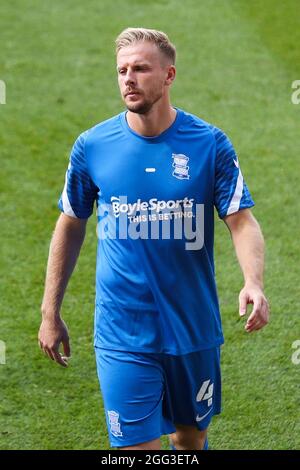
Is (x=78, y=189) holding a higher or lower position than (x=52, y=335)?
higher

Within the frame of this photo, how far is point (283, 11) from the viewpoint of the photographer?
12688 millimetres

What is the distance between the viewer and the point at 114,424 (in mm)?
5082

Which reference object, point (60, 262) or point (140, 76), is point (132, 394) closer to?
point (60, 262)

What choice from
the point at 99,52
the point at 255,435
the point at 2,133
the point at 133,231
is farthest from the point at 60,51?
the point at 133,231

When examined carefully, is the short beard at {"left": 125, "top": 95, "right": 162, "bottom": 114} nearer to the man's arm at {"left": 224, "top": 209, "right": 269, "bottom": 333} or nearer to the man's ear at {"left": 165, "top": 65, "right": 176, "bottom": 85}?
the man's ear at {"left": 165, "top": 65, "right": 176, "bottom": 85}

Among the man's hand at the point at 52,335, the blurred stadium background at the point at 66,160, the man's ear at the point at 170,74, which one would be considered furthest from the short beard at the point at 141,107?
the blurred stadium background at the point at 66,160

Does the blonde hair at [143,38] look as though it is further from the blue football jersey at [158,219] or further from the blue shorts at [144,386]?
the blue shorts at [144,386]

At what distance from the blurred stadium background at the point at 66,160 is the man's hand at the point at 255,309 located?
174cm

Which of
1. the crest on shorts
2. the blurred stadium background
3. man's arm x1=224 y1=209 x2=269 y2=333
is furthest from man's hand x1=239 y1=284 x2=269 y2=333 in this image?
the blurred stadium background

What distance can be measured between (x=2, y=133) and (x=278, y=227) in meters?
2.78

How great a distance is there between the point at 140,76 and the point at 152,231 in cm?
65

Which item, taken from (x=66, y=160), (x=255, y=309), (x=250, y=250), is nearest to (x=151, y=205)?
(x=250, y=250)

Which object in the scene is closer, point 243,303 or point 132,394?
point 243,303

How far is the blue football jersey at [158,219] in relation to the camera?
196 inches
